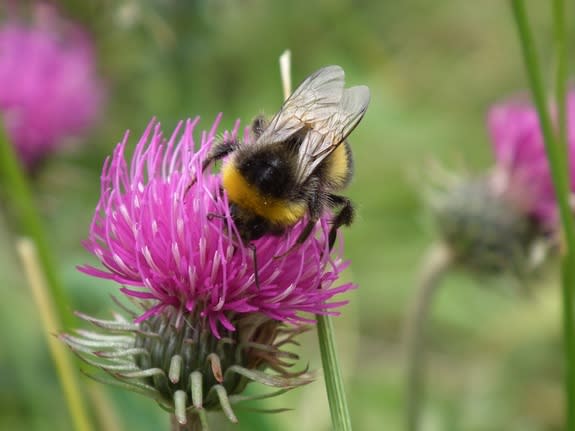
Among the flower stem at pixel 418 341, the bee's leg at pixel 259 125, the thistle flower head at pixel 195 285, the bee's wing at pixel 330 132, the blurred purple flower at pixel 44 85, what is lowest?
the flower stem at pixel 418 341

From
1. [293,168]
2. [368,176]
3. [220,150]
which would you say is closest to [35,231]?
[220,150]

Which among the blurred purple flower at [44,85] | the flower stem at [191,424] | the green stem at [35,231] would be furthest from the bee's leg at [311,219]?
the blurred purple flower at [44,85]

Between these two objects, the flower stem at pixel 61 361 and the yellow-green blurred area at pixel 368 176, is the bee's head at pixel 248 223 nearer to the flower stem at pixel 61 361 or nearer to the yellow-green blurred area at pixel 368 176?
the flower stem at pixel 61 361

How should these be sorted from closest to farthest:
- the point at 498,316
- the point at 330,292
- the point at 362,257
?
1. the point at 330,292
2. the point at 498,316
3. the point at 362,257

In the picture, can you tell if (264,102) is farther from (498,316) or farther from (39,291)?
(39,291)

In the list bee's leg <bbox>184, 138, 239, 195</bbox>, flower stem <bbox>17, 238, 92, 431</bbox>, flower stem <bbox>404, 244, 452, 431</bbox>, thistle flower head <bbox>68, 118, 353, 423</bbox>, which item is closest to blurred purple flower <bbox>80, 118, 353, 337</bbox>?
thistle flower head <bbox>68, 118, 353, 423</bbox>

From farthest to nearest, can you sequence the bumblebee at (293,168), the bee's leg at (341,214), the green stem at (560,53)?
the green stem at (560,53) < the bee's leg at (341,214) < the bumblebee at (293,168)

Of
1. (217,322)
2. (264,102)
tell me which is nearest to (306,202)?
(217,322)
